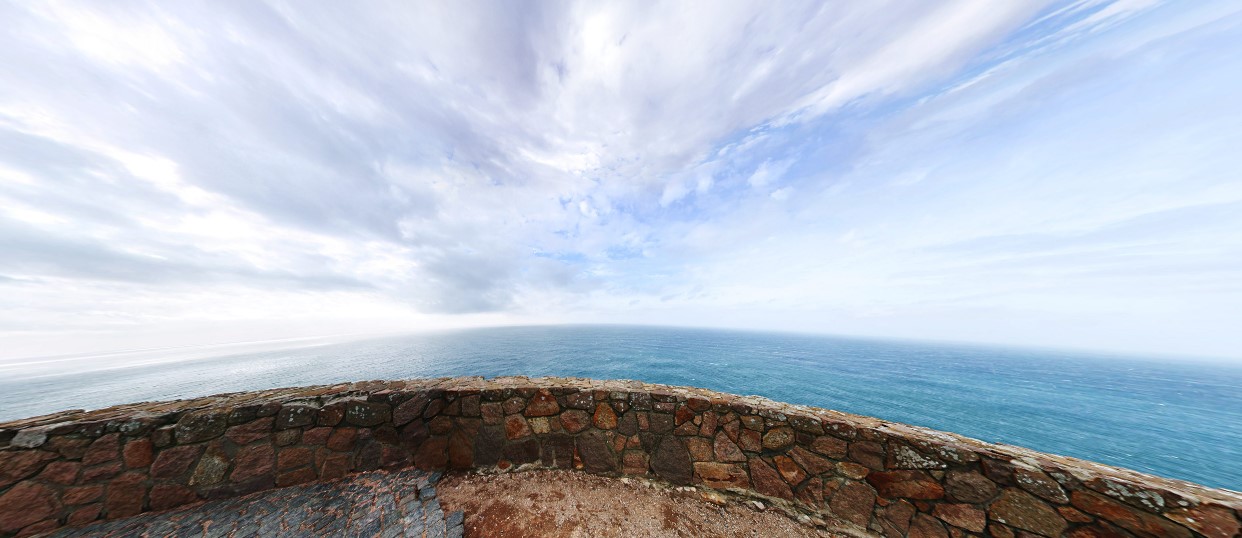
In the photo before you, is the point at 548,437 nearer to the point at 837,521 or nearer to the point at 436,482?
the point at 436,482

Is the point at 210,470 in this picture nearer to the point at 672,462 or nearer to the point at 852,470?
the point at 672,462

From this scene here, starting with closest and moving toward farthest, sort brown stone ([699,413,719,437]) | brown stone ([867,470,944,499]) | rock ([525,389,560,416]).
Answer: brown stone ([867,470,944,499])
brown stone ([699,413,719,437])
rock ([525,389,560,416])

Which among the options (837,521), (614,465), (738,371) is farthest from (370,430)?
(738,371)

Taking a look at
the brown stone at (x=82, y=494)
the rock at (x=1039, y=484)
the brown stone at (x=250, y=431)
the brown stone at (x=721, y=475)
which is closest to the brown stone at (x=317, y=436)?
the brown stone at (x=250, y=431)

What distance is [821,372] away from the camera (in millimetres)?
42469

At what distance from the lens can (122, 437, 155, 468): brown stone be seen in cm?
385

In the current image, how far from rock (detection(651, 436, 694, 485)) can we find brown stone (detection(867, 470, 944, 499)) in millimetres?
2101

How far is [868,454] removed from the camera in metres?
3.97

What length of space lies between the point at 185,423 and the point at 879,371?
192 ft

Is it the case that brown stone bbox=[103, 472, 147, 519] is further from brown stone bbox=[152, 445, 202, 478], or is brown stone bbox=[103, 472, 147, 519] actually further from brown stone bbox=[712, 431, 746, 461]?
brown stone bbox=[712, 431, 746, 461]

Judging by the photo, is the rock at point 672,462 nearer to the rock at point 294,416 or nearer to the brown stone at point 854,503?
the brown stone at point 854,503

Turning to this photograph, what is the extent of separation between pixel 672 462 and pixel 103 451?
6.44 m

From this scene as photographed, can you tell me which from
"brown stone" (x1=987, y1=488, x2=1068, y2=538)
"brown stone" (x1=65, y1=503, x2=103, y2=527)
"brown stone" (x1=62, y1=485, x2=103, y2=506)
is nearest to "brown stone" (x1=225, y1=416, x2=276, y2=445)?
"brown stone" (x1=62, y1=485, x2=103, y2=506)

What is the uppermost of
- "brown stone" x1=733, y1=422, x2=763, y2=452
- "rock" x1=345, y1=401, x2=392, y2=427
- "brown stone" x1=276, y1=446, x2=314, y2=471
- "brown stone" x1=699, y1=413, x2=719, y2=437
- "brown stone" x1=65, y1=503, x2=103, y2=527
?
"rock" x1=345, y1=401, x2=392, y2=427
